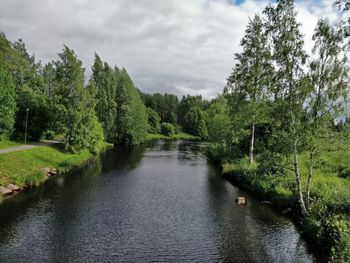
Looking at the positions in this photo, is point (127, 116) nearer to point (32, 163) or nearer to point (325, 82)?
point (32, 163)

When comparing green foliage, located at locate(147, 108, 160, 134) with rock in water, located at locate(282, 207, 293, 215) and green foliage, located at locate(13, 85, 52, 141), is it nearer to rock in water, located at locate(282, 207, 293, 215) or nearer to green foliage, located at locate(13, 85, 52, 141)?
green foliage, located at locate(13, 85, 52, 141)

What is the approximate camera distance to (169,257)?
18.6m

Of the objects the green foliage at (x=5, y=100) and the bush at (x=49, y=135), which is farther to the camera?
the bush at (x=49, y=135)

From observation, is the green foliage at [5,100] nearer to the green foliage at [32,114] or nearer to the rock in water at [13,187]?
the green foliage at [32,114]

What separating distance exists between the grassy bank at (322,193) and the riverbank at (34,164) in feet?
76.4

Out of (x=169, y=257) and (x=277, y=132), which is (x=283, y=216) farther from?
(x=169, y=257)

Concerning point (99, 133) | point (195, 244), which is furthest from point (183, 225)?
point (99, 133)

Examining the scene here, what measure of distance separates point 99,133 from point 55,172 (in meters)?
19.0

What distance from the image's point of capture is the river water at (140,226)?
1894 cm

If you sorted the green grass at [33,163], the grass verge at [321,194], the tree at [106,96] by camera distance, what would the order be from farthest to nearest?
the tree at [106,96], the green grass at [33,163], the grass verge at [321,194]

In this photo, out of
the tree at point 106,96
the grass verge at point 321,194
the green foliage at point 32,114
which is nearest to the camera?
the grass verge at point 321,194

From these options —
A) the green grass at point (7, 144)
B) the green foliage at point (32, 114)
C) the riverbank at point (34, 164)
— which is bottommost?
the riverbank at point (34, 164)

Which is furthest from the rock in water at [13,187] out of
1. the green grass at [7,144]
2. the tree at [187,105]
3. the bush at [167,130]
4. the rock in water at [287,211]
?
the tree at [187,105]

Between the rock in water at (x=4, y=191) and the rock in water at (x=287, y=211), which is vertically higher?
the rock in water at (x=287, y=211)
